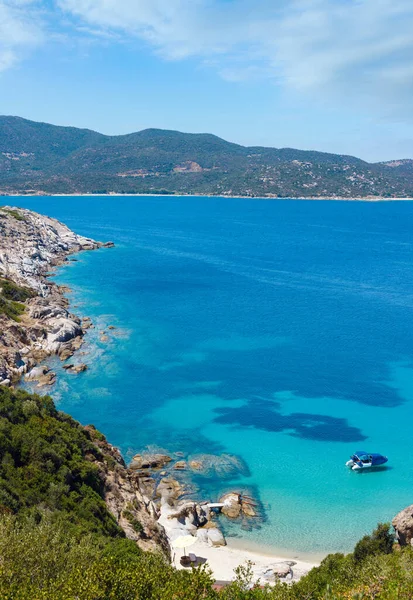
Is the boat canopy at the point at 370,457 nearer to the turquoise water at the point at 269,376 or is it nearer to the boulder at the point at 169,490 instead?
the turquoise water at the point at 269,376

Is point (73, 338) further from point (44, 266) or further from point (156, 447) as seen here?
point (44, 266)

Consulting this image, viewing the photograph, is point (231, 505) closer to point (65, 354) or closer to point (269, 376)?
point (269, 376)

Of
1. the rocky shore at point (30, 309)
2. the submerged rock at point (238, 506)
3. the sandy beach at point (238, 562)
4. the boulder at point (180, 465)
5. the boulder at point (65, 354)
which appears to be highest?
the rocky shore at point (30, 309)

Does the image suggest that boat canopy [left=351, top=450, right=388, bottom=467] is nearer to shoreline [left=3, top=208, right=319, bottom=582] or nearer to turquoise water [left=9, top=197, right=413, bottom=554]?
turquoise water [left=9, top=197, right=413, bottom=554]

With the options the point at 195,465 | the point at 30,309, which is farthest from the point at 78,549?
the point at 30,309

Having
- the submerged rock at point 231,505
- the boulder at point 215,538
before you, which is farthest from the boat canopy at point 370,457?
the boulder at point 215,538

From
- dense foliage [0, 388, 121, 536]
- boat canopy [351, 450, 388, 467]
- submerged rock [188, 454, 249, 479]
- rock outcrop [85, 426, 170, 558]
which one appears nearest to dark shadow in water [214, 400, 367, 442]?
boat canopy [351, 450, 388, 467]

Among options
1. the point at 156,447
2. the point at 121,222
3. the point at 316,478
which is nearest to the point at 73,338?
the point at 156,447
